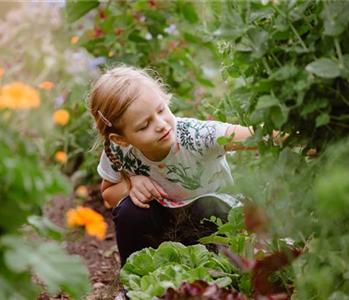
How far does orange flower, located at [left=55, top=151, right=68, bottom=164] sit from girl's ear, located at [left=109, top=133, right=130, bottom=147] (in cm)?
129

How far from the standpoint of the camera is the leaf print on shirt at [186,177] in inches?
88.7

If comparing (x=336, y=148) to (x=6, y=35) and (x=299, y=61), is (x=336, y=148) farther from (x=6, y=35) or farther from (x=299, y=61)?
(x=6, y=35)

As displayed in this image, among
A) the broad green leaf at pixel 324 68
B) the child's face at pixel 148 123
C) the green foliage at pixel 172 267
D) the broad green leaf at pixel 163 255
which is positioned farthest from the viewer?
the child's face at pixel 148 123

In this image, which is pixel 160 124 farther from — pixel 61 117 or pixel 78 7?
pixel 61 117

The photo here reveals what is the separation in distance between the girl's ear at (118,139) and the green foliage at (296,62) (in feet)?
2.42

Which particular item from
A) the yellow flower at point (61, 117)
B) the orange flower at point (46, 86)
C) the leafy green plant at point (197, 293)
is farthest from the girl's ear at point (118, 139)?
the orange flower at point (46, 86)

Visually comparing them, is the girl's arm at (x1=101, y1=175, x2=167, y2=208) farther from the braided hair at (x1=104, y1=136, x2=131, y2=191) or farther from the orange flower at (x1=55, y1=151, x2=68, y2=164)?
the orange flower at (x1=55, y1=151, x2=68, y2=164)

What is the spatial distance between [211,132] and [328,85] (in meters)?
0.77

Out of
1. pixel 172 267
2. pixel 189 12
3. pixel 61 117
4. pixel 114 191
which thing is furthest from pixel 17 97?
pixel 172 267

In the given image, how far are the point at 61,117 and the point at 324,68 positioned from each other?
Answer: 2383mm

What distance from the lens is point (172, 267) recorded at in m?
1.59

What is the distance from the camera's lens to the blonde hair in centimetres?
210

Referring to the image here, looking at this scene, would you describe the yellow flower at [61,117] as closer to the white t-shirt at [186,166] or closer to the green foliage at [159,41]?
the green foliage at [159,41]

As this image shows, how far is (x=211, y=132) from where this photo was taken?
215 centimetres
